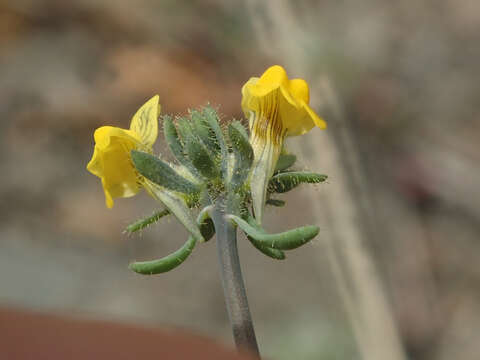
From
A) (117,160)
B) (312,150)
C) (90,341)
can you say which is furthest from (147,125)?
(312,150)

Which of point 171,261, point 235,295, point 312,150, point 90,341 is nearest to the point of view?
point 90,341

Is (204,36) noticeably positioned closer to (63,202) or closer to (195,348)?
(63,202)

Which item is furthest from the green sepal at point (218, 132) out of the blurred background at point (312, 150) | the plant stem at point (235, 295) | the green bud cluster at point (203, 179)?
the blurred background at point (312, 150)

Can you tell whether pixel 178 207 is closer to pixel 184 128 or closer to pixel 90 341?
pixel 184 128

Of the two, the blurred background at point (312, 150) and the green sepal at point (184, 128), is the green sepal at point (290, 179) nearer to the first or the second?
the green sepal at point (184, 128)

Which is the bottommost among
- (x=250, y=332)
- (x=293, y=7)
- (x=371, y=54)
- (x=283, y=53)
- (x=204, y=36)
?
(x=250, y=332)

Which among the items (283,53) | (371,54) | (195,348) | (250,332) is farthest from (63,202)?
(195,348)

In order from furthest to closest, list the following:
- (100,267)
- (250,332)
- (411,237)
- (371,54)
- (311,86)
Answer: (371,54)
(411,237)
(100,267)
(311,86)
(250,332)
